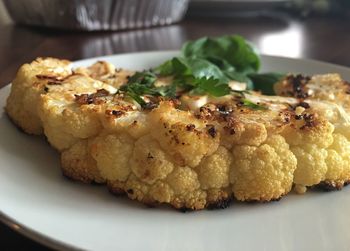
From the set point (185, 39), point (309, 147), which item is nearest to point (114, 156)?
point (309, 147)

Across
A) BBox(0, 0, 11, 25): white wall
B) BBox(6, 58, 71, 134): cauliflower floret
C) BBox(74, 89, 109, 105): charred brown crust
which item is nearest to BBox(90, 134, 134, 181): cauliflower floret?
BBox(74, 89, 109, 105): charred brown crust

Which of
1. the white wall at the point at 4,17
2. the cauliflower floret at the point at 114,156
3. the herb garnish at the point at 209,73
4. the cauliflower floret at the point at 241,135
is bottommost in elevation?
the white wall at the point at 4,17

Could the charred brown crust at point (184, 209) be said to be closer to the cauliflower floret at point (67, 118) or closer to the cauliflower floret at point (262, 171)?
the cauliflower floret at point (262, 171)

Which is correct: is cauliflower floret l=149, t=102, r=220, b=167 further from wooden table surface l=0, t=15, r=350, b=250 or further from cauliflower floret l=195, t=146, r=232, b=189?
wooden table surface l=0, t=15, r=350, b=250

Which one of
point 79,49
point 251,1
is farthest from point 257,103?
point 251,1

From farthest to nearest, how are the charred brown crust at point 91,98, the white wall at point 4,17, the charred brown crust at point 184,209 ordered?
1. the white wall at point 4,17
2. the charred brown crust at point 91,98
3. the charred brown crust at point 184,209

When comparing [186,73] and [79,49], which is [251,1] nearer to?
[79,49]

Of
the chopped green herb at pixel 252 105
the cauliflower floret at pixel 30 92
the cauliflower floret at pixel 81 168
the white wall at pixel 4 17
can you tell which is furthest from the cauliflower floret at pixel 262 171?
the white wall at pixel 4 17
